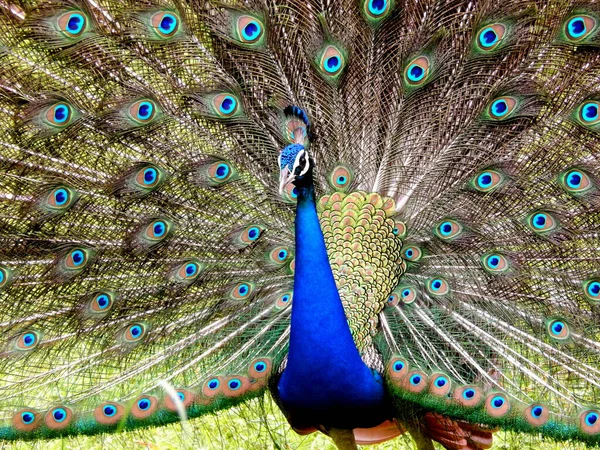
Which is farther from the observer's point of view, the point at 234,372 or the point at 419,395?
the point at 234,372

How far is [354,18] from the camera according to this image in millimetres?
2523

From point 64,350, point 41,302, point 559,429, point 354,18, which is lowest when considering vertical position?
point 559,429

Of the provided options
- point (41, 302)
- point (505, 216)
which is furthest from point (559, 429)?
point (41, 302)

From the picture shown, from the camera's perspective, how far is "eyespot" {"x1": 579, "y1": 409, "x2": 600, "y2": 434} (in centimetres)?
245

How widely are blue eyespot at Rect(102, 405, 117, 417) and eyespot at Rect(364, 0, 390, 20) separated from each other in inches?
61.0

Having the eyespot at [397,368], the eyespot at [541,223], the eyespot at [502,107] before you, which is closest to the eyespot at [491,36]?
the eyespot at [502,107]

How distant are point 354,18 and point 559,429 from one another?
1461 millimetres

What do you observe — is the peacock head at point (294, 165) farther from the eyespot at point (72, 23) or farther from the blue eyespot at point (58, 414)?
the blue eyespot at point (58, 414)

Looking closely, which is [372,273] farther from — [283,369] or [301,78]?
[301,78]

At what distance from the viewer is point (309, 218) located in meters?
2.31

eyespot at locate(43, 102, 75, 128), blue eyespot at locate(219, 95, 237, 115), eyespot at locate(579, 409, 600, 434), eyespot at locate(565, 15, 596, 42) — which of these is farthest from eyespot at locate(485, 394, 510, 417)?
eyespot at locate(43, 102, 75, 128)

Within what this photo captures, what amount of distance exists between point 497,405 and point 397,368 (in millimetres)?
330

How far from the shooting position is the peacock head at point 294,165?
2.18 metres

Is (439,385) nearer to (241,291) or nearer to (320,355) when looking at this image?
(320,355)
